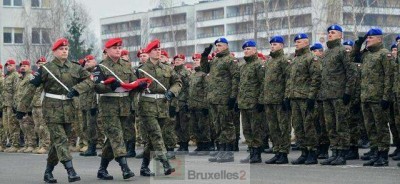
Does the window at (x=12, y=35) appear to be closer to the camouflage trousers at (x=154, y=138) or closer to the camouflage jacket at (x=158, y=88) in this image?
the camouflage jacket at (x=158, y=88)

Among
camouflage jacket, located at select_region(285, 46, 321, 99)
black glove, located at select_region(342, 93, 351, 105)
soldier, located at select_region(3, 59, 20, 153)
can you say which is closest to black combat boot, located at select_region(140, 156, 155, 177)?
camouflage jacket, located at select_region(285, 46, 321, 99)

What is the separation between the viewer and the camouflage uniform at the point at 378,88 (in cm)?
1491

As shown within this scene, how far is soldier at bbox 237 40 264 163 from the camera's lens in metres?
16.4

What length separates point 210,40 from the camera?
10469cm

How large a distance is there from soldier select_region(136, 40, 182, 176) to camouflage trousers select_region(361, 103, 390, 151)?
133 inches

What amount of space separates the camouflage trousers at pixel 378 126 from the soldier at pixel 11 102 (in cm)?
1034

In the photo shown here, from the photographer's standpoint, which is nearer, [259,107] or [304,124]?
[304,124]

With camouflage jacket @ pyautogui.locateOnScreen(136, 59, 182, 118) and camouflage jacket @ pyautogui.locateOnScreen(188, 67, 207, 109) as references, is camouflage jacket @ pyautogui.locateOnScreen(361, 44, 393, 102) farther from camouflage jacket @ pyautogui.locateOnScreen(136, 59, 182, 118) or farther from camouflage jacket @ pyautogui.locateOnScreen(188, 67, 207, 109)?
camouflage jacket @ pyautogui.locateOnScreen(188, 67, 207, 109)

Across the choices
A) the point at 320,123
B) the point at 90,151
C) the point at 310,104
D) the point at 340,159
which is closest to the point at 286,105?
the point at 310,104

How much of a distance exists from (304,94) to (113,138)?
373 centimetres

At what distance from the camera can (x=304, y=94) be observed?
1548 cm

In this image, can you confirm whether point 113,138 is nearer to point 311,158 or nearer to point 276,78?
point 276,78

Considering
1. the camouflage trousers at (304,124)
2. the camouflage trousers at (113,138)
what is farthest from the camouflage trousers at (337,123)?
the camouflage trousers at (113,138)

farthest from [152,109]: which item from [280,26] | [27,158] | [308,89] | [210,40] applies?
[210,40]
